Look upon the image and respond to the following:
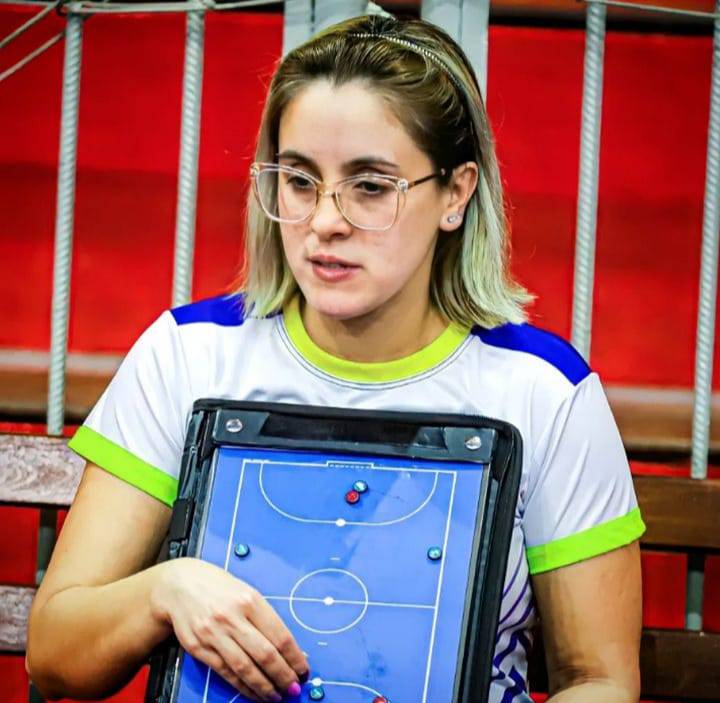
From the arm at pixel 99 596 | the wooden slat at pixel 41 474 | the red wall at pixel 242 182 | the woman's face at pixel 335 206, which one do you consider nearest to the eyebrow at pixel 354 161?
the woman's face at pixel 335 206

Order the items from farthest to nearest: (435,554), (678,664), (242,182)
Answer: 1. (242,182)
2. (678,664)
3. (435,554)

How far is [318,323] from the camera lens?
5.05 feet

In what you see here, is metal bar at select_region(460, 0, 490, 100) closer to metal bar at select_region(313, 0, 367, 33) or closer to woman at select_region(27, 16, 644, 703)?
metal bar at select_region(313, 0, 367, 33)

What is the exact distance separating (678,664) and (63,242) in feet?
3.58

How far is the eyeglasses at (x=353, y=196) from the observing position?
4.59 feet

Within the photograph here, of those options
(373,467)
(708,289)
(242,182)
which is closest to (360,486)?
(373,467)

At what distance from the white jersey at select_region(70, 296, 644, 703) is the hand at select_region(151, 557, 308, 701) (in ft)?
0.74

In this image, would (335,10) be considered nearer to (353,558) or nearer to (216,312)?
(216,312)

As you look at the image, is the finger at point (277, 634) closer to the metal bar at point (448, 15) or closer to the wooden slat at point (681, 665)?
the wooden slat at point (681, 665)

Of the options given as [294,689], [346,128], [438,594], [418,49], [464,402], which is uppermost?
[418,49]

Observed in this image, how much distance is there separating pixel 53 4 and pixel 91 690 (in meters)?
1.00

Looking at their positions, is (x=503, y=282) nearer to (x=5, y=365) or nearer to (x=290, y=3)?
(x=290, y=3)

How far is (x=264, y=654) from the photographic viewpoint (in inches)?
49.3

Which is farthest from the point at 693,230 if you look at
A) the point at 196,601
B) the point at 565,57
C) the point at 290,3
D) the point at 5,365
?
the point at 196,601
